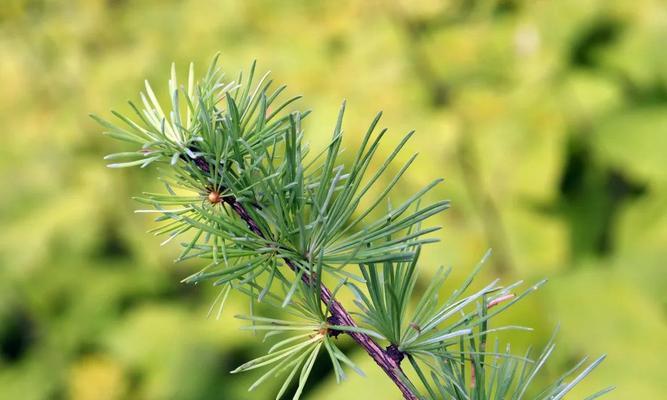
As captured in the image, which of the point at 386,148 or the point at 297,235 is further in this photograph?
the point at 386,148

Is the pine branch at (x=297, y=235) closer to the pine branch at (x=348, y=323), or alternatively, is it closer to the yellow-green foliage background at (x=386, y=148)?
the pine branch at (x=348, y=323)

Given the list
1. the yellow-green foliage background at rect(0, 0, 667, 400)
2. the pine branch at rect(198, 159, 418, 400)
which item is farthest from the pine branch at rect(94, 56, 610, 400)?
the yellow-green foliage background at rect(0, 0, 667, 400)

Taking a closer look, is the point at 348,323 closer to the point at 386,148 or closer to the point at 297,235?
the point at 297,235

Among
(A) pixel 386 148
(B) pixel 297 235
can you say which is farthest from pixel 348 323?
(A) pixel 386 148

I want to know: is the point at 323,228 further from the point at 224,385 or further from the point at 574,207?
the point at 574,207

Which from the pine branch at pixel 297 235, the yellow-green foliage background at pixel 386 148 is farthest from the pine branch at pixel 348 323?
the yellow-green foliage background at pixel 386 148

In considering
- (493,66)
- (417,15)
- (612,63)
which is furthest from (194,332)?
(612,63)

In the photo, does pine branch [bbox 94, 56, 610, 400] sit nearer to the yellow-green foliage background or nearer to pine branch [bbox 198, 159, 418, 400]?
pine branch [bbox 198, 159, 418, 400]

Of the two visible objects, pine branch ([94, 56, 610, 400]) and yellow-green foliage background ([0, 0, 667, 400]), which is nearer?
pine branch ([94, 56, 610, 400])
